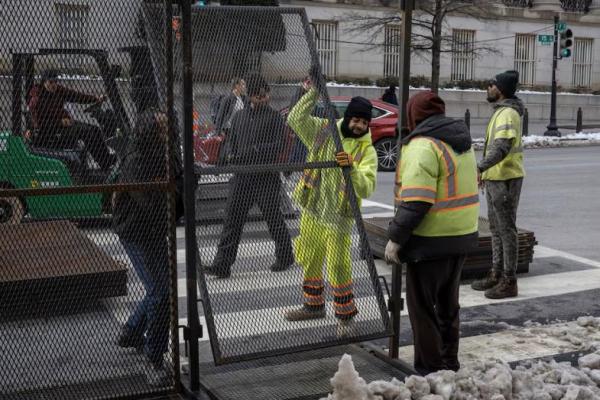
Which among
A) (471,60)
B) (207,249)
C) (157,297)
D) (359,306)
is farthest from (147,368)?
(471,60)

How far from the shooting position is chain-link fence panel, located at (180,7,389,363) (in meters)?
5.09

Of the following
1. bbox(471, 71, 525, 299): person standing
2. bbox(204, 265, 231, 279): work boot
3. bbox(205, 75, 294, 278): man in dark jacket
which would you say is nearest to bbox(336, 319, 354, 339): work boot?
bbox(205, 75, 294, 278): man in dark jacket

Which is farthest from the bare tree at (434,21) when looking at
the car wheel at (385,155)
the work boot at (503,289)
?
the work boot at (503,289)

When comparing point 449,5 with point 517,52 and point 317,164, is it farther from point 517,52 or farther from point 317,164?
point 317,164

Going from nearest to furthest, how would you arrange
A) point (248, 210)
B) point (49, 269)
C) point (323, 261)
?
point (49, 269) → point (248, 210) → point (323, 261)

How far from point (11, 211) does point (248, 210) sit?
1.43 metres

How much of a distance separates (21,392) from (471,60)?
36.9 meters

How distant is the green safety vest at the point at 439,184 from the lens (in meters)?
4.95

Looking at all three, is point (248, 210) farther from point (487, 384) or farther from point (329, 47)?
point (329, 47)

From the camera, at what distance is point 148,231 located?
4.93 m

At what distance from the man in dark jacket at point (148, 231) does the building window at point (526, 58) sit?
3872 centimetres

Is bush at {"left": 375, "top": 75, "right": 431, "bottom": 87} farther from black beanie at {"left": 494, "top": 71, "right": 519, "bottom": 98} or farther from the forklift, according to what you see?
the forklift

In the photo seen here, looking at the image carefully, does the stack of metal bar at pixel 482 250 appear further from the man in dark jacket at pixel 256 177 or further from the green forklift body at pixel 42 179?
the green forklift body at pixel 42 179

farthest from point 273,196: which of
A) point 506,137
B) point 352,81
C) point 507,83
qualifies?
point 352,81
